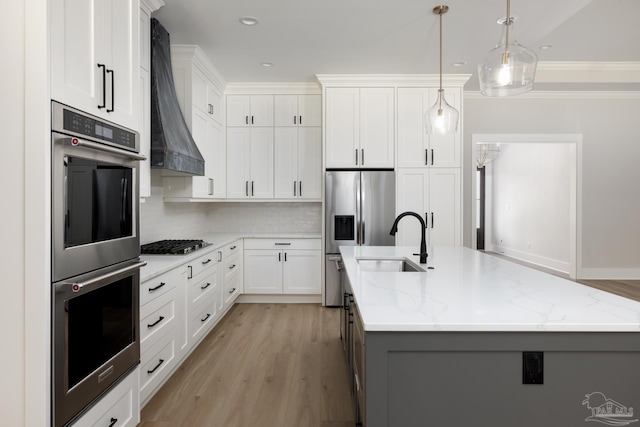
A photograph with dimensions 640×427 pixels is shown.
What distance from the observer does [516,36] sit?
347cm

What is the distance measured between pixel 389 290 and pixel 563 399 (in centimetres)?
69

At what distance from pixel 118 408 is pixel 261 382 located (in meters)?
1.06

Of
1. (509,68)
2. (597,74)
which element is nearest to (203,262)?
(509,68)

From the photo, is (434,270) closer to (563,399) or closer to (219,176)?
(563,399)

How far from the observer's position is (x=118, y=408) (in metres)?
1.72

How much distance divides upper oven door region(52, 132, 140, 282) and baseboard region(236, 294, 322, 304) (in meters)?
2.97

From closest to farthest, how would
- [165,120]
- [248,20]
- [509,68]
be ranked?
1. [509,68]
2. [165,120]
3. [248,20]

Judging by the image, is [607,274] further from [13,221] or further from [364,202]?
[13,221]

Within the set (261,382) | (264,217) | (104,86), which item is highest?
(104,86)

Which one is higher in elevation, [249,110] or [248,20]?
[248,20]

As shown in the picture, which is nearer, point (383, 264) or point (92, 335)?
point (92, 335)

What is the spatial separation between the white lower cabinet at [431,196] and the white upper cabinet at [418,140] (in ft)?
0.36

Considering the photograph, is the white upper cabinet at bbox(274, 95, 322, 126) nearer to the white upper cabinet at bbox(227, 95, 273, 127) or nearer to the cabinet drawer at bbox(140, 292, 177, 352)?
the white upper cabinet at bbox(227, 95, 273, 127)

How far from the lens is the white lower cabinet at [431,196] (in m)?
4.44
